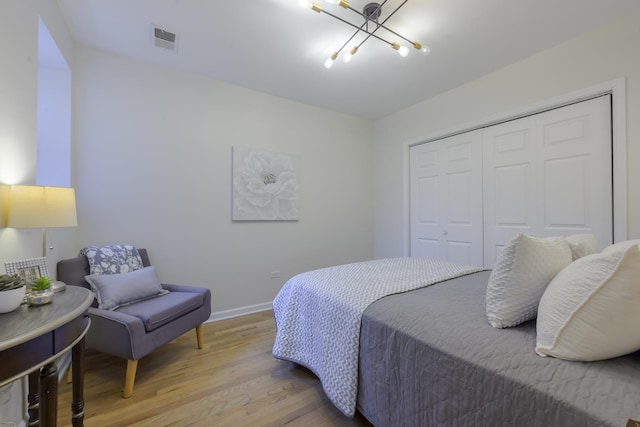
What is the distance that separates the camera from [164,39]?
2248 millimetres

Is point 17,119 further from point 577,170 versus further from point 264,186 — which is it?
point 577,170

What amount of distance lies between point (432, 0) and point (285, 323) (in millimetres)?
2383

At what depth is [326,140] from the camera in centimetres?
370

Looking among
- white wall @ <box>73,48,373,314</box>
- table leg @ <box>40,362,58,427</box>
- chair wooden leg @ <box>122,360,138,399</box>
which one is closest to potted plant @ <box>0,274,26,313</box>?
table leg @ <box>40,362,58,427</box>

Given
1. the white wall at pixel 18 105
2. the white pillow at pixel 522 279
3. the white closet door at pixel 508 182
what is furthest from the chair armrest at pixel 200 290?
the white closet door at pixel 508 182

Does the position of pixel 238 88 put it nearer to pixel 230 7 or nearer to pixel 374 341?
pixel 230 7

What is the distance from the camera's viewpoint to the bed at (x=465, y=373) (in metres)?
0.71

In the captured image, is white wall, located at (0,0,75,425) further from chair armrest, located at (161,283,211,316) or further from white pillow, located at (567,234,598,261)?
white pillow, located at (567,234,598,261)

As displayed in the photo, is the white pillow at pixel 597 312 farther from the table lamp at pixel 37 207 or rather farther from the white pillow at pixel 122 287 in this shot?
the white pillow at pixel 122 287

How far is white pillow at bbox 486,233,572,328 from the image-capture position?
1.02 metres

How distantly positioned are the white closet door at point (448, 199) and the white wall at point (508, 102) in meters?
0.16

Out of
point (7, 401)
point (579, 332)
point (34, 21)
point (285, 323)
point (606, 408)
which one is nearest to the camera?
point (606, 408)

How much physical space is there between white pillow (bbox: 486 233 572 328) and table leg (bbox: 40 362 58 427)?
169 cm

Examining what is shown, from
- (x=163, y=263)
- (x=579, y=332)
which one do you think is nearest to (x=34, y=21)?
A: (x=163, y=263)
